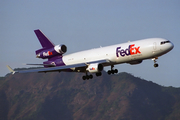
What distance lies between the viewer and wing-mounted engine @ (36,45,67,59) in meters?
75.2

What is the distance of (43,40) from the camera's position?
3115 inches

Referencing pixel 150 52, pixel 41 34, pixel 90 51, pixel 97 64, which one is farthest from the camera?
pixel 41 34

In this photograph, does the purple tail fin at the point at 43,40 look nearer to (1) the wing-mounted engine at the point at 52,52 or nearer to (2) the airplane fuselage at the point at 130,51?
(1) the wing-mounted engine at the point at 52,52

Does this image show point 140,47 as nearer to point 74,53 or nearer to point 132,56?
point 132,56

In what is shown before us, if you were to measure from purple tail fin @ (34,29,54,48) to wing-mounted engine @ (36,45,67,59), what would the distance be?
5.82 feet

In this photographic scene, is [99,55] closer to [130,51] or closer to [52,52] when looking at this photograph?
[130,51]

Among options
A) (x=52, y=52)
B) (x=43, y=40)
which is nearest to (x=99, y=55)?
(x=52, y=52)

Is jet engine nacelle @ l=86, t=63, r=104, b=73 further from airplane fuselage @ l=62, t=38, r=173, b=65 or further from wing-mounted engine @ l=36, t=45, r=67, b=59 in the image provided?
wing-mounted engine @ l=36, t=45, r=67, b=59

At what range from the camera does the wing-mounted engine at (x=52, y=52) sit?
7525 cm

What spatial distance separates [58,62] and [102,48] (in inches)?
473

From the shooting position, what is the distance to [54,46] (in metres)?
77.6

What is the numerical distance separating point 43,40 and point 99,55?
58.5ft

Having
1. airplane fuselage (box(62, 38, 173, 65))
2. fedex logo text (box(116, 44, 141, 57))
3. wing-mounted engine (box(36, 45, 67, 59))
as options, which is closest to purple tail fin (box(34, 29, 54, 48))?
wing-mounted engine (box(36, 45, 67, 59))

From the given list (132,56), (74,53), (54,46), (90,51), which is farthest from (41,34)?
(132,56)
